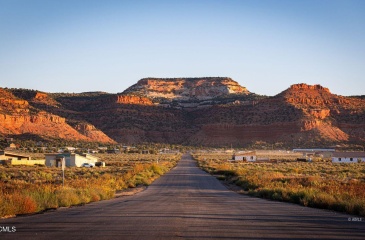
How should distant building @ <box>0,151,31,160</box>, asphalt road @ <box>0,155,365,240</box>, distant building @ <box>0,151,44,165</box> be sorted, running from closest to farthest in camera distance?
asphalt road @ <box>0,155,365,240</box>, distant building @ <box>0,151,44,165</box>, distant building @ <box>0,151,31,160</box>

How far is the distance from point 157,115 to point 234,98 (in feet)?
131

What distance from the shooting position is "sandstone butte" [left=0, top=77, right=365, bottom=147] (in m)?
138

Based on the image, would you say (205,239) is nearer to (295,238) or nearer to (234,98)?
(295,238)

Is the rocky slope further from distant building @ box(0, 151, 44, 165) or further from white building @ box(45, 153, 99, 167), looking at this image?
white building @ box(45, 153, 99, 167)

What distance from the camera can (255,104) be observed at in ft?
537

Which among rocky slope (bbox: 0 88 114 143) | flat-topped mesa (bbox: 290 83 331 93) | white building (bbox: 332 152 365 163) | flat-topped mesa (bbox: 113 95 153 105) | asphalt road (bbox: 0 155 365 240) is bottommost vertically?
white building (bbox: 332 152 365 163)

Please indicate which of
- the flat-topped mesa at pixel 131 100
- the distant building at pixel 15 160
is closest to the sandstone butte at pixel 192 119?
the flat-topped mesa at pixel 131 100

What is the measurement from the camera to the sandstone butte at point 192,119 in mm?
138125

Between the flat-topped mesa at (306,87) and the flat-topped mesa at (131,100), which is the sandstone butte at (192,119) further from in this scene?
the flat-topped mesa at (306,87)

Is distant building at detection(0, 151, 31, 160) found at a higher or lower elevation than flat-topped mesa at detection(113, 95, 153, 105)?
lower

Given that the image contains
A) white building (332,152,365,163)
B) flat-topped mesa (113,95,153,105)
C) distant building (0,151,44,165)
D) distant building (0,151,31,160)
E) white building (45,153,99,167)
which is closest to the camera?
white building (45,153,99,167)

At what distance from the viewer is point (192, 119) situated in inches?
7111

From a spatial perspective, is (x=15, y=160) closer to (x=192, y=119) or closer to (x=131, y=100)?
(x=131, y=100)

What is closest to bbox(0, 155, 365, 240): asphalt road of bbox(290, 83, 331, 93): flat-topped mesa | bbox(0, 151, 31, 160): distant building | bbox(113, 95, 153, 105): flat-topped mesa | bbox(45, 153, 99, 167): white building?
bbox(45, 153, 99, 167): white building
